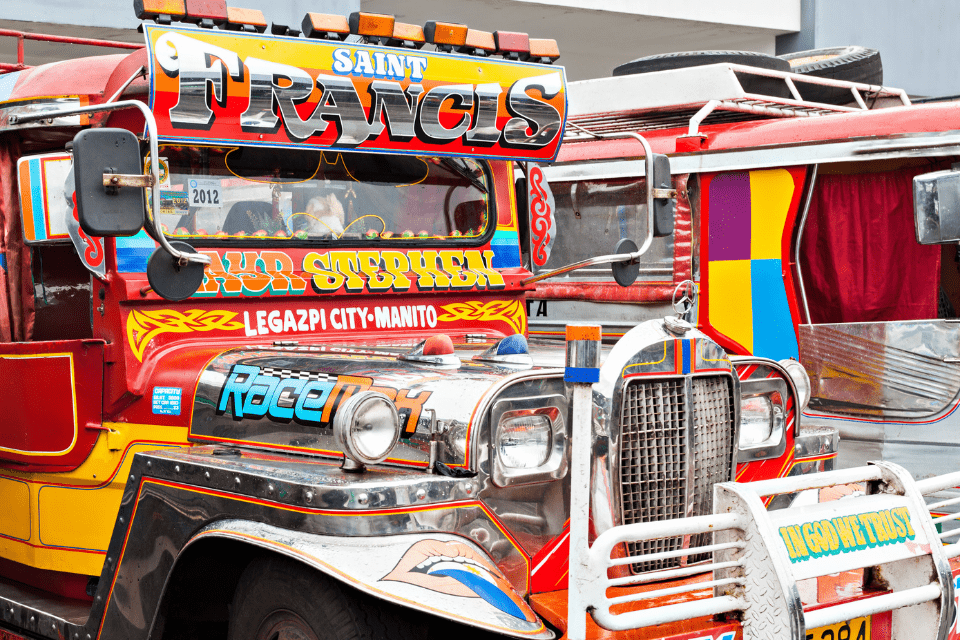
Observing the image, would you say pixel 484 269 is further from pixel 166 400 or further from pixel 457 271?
pixel 166 400

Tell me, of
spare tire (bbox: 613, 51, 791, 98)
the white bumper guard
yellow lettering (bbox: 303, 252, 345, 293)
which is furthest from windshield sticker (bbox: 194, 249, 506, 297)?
spare tire (bbox: 613, 51, 791, 98)

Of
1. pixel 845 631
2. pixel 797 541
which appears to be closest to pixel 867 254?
pixel 845 631

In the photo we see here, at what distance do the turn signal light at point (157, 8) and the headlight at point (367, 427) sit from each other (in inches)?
62.1

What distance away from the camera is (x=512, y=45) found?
4645 mm

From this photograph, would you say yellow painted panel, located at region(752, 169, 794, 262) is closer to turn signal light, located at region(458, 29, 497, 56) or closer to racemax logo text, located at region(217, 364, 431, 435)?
turn signal light, located at region(458, 29, 497, 56)

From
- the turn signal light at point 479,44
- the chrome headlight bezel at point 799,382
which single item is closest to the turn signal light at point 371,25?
the turn signal light at point 479,44

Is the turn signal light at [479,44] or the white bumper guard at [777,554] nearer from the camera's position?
the white bumper guard at [777,554]

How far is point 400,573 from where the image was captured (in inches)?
116

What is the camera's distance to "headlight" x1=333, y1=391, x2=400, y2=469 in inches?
121

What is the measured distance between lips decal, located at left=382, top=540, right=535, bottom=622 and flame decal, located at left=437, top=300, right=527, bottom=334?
5.58 ft

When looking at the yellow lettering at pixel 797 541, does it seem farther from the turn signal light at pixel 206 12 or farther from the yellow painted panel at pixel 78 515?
the turn signal light at pixel 206 12

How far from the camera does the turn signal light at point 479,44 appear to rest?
14.7ft

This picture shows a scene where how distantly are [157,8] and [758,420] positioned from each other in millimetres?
2547

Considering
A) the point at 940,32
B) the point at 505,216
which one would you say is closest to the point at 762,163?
the point at 505,216
